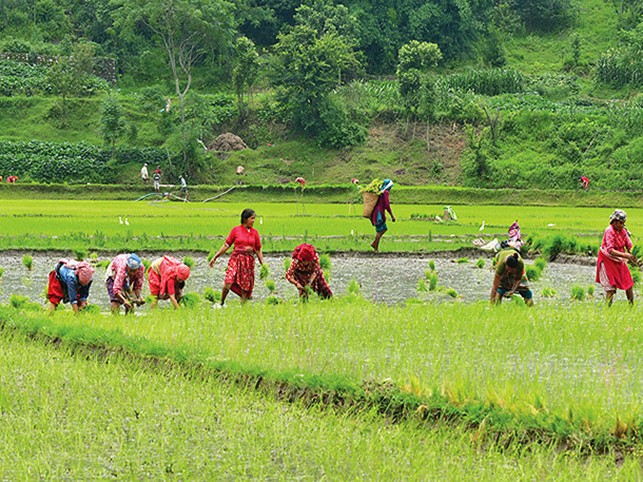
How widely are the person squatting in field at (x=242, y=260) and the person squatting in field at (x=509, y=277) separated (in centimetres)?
279

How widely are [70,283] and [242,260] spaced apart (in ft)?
6.93

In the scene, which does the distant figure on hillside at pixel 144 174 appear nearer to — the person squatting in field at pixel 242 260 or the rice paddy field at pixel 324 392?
the person squatting in field at pixel 242 260

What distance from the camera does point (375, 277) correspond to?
1415 centimetres

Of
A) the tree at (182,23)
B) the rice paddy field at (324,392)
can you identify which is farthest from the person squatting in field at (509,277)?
the tree at (182,23)

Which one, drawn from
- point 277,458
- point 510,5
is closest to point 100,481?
point 277,458

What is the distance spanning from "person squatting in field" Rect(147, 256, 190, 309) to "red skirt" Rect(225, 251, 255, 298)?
2.27 feet

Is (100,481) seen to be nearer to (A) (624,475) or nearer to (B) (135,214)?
(A) (624,475)

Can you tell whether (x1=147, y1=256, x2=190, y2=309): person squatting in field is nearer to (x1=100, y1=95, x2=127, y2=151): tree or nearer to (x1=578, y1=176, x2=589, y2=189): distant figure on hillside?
(x1=578, y1=176, x2=589, y2=189): distant figure on hillside

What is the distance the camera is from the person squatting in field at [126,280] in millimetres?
9617

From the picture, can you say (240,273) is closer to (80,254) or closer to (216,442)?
(216,442)

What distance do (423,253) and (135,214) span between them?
38.2 feet

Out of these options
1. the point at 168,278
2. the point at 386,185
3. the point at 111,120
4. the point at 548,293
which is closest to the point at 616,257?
the point at 548,293

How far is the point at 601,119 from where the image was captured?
41656 mm

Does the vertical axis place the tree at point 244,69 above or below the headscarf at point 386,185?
above
